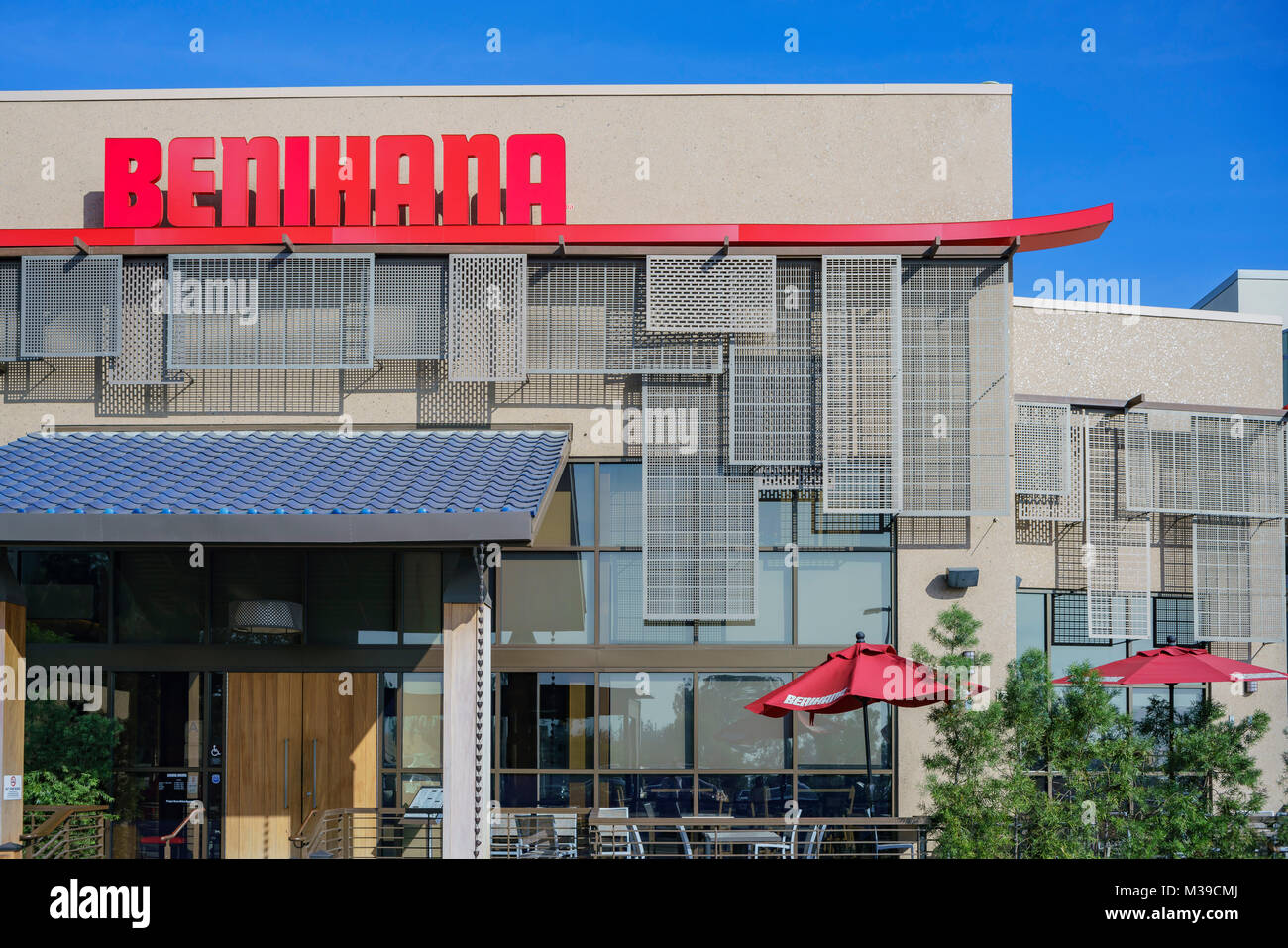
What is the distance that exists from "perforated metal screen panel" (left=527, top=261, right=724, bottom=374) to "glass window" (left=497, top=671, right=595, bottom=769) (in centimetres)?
323

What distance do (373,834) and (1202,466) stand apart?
33.0ft

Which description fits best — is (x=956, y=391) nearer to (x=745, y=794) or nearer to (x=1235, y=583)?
(x=1235, y=583)

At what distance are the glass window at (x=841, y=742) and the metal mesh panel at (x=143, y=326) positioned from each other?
24.9ft

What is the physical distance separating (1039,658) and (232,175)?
30.9ft

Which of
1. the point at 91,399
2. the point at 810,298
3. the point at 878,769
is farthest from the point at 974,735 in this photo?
the point at 91,399

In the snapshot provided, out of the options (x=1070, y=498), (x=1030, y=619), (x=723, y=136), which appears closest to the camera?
(x=723, y=136)

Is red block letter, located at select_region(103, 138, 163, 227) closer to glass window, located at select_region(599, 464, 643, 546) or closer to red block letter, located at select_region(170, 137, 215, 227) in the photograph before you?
red block letter, located at select_region(170, 137, 215, 227)

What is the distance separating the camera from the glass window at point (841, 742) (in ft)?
37.9

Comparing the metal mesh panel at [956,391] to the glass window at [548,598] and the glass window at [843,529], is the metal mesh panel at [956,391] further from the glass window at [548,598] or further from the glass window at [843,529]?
the glass window at [548,598]

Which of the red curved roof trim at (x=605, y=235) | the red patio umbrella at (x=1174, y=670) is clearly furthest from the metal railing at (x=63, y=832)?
the red patio umbrella at (x=1174, y=670)

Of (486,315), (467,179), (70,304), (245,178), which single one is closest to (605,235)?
(486,315)

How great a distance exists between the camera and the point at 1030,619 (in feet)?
43.1

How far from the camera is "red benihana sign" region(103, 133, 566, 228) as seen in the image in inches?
471

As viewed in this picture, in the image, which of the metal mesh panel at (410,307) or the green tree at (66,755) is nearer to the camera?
the green tree at (66,755)
